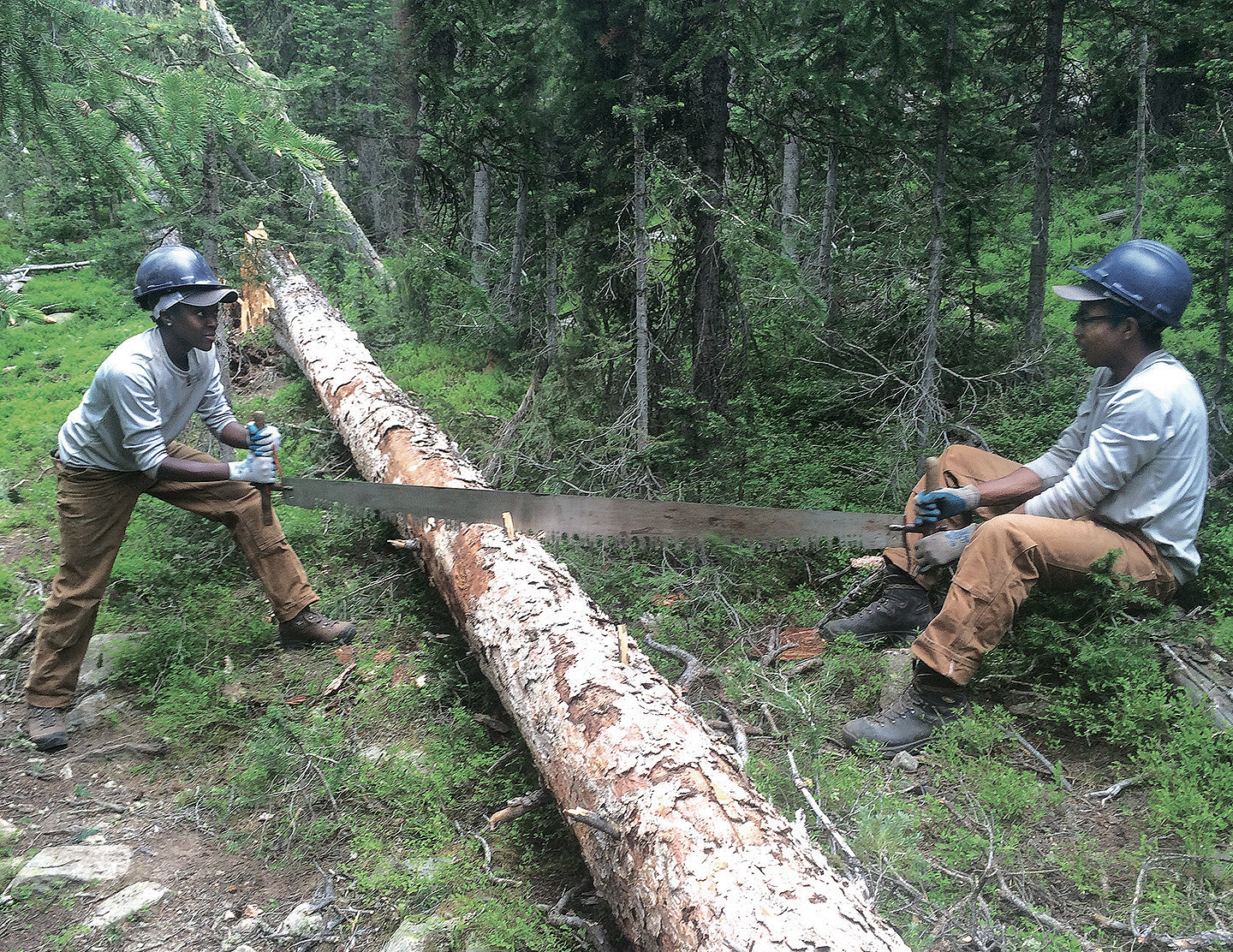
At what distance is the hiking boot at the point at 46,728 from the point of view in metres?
4.14

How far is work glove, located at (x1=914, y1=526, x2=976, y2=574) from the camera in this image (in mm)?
4051

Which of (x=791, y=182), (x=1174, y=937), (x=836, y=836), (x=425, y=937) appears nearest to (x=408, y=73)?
(x=791, y=182)

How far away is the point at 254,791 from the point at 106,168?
128 inches

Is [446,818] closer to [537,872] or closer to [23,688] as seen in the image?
[537,872]

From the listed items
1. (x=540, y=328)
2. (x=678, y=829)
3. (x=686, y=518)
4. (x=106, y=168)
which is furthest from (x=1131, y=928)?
(x=540, y=328)

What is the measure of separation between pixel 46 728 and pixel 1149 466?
5.80 m

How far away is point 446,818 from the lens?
140 inches

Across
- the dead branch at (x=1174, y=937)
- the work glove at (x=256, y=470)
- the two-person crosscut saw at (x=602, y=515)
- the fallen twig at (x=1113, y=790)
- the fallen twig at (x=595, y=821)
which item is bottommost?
the fallen twig at (x=1113, y=790)

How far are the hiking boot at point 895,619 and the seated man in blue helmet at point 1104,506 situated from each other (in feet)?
2.10

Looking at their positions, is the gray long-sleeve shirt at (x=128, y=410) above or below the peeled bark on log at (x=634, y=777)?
above

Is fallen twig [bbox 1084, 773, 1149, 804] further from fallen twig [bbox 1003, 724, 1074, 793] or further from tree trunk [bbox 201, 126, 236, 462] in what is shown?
tree trunk [bbox 201, 126, 236, 462]

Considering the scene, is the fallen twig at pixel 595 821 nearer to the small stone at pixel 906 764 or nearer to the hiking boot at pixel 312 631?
the small stone at pixel 906 764

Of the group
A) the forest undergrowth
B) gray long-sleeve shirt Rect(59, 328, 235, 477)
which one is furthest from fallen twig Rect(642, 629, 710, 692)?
gray long-sleeve shirt Rect(59, 328, 235, 477)

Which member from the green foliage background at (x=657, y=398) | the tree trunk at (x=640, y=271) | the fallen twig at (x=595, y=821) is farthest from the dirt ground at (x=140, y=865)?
the tree trunk at (x=640, y=271)
